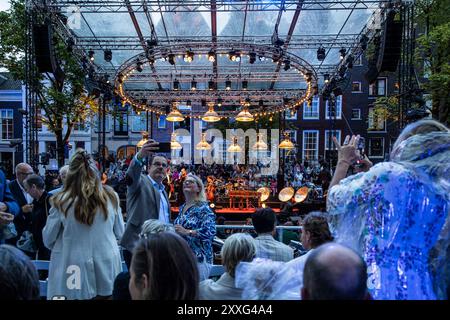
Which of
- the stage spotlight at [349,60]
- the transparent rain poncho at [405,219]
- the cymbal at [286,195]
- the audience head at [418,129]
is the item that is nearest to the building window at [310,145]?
the stage spotlight at [349,60]

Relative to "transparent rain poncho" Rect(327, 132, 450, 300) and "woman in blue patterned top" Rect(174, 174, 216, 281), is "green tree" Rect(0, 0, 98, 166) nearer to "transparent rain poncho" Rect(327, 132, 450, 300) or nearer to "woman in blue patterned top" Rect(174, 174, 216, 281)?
"woman in blue patterned top" Rect(174, 174, 216, 281)

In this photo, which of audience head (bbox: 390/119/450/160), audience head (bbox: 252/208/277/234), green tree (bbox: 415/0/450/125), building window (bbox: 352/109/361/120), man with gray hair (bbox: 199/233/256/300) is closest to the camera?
audience head (bbox: 390/119/450/160)

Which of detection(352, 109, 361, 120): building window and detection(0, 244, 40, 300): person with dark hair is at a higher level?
detection(352, 109, 361, 120): building window

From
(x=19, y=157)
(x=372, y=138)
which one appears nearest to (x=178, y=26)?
(x=19, y=157)

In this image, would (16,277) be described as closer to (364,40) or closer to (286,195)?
(286,195)

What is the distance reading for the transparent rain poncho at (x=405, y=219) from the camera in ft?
5.41

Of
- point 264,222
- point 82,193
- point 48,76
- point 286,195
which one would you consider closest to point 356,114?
point 286,195

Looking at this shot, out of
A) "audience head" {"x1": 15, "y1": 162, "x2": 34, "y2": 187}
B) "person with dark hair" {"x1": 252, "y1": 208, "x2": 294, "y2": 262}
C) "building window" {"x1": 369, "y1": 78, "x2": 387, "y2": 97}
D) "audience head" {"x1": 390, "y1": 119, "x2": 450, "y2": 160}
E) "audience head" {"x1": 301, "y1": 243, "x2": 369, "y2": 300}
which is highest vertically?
"building window" {"x1": 369, "y1": 78, "x2": 387, "y2": 97}

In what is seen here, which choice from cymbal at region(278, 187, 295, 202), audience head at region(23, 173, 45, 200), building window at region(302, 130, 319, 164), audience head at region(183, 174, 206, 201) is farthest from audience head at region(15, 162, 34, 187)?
building window at region(302, 130, 319, 164)

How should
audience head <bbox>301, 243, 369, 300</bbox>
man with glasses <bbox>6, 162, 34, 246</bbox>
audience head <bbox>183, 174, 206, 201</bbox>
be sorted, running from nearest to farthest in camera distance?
audience head <bbox>301, 243, 369, 300</bbox> < audience head <bbox>183, 174, 206, 201</bbox> < man with glasses <bbox>6, 162, 34, 246</bbox>

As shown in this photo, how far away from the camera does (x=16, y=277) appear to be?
1278mm

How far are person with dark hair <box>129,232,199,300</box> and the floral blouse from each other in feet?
5.74

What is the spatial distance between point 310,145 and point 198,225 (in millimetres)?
30531

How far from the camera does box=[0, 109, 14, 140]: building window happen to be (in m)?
27.7
